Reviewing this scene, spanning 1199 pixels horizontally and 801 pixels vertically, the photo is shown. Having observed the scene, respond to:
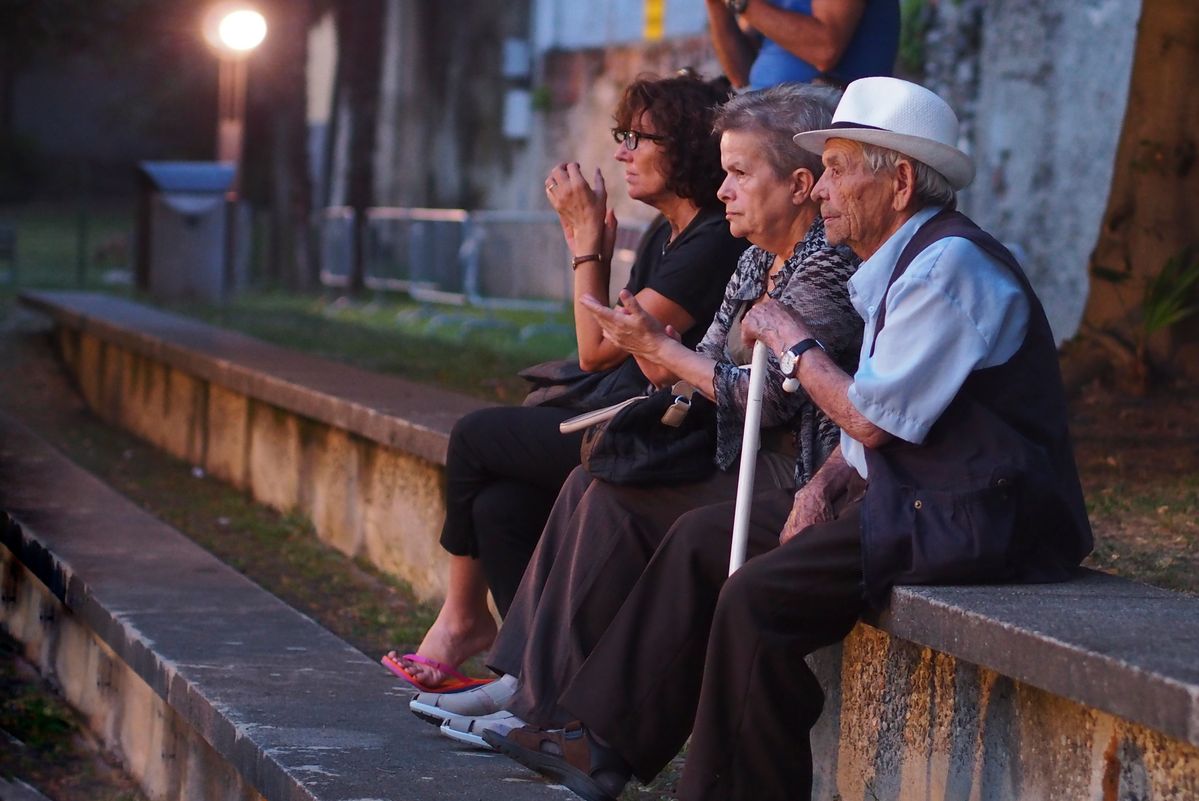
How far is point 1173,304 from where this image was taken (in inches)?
289

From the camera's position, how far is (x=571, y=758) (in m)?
3.85

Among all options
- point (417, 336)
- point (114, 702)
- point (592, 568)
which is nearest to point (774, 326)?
point (592, 568)

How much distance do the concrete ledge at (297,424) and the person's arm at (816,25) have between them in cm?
155

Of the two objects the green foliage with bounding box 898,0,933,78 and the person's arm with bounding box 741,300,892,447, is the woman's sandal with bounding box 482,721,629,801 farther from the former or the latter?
the green foliage with bounding box 898,0,933,78

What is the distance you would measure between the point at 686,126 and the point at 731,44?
1573 millimetres

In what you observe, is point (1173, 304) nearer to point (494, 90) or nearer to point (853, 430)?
point (853, 430)

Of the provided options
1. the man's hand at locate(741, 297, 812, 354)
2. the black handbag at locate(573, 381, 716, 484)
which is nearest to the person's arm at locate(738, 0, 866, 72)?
the black handbag at locate(573, 381, 716, 484)

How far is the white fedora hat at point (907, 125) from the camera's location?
3521 millimetres

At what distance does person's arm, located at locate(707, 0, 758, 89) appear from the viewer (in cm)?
595

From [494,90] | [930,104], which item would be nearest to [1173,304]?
[930,104]

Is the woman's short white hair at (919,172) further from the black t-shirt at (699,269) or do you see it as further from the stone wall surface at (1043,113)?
the stone wall surface at (1043,113)

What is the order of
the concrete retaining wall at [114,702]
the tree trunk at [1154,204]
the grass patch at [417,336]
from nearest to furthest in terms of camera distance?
the concrete retaining wall at [114,702]
the tree trunk at [1154,204]
the grass patch at [417,336]

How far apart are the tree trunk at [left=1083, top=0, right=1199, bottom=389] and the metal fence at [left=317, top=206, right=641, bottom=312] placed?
5754 mm

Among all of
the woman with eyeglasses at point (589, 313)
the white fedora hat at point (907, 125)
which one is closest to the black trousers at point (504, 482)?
the woman with eyeglasses at point (589, 313)
